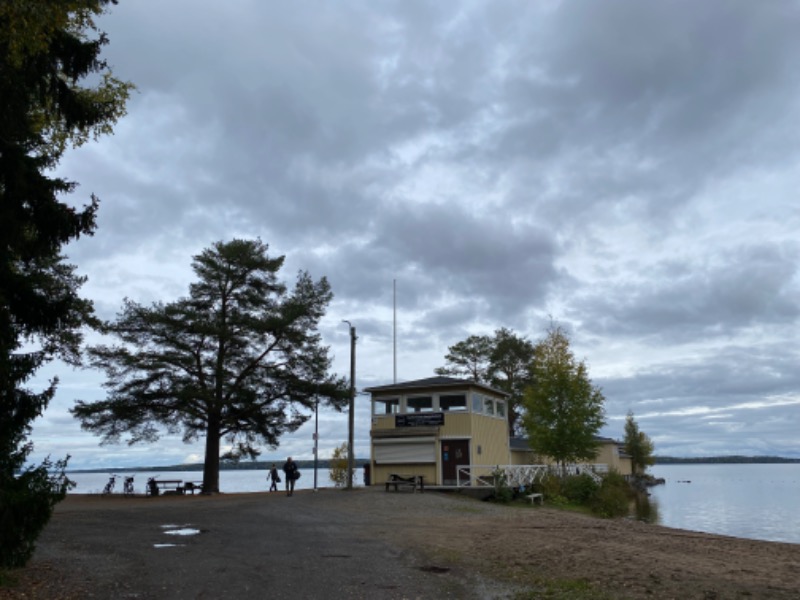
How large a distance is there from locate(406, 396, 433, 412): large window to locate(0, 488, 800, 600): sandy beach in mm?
14945

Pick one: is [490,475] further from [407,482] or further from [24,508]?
[24,508]

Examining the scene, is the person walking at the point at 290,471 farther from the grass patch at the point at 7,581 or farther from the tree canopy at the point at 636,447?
the tree canopy at the point at 636,447

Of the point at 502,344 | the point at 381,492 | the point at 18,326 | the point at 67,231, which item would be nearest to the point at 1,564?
the point at 18,326

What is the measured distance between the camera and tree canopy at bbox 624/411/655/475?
82250 millimetres

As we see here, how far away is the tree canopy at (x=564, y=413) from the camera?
3834 cm

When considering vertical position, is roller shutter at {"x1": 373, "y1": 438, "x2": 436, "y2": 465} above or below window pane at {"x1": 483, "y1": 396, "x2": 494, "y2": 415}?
below

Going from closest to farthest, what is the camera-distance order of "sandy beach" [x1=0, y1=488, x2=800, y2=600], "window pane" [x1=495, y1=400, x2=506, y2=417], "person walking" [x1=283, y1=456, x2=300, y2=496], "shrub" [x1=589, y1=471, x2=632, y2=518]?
"sandy beach" [x1=0, y1=488, x2=800, y2=600] < "person walking" [x1=283, y1=456, x2=300, y2=496] < "shrub" [x1=589, y1=471, x2=632, y2=518] < "window pane" [x1=495, y1=400, x2=506, y2=417]

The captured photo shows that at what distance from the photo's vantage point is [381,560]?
1221 centimetres

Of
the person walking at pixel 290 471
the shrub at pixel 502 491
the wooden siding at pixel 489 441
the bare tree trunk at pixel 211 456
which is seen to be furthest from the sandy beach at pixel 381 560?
the wooden siding at pixel 489 441

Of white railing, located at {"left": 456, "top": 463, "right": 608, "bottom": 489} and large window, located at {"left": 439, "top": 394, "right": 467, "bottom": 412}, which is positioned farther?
large window, located at {"left": 439, "top": 394, "right": 467, "bottom": 412}

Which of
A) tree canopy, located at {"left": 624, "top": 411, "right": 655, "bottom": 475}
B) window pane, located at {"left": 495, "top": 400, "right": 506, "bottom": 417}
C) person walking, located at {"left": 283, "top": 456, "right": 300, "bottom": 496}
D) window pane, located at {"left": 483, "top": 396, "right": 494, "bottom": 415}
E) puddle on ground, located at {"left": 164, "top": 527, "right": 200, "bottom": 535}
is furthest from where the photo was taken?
tree canopy, located at {"left": 624, "top": 411, "right": 655, "bottom": 475}

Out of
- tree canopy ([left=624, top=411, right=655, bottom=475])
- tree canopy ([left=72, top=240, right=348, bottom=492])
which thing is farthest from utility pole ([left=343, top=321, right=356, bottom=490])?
tree canopy ([left=624, top=411, right=655, bottom=475])

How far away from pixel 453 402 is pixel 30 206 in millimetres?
26137

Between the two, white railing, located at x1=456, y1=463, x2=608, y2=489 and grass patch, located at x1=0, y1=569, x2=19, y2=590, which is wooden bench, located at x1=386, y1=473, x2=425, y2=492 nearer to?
white railing, located at x1=456, y1=463, x2=608, y2=489
